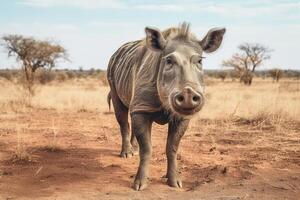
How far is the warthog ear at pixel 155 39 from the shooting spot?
513 centimetres

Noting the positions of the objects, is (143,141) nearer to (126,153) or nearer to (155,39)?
(155,39)

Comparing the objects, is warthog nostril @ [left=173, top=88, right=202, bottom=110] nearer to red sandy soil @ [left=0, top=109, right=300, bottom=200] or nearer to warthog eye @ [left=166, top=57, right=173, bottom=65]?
warthog eye @ [left=166, top=57, right=173, bottom=65]

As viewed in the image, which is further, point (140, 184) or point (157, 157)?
point (157, 157)

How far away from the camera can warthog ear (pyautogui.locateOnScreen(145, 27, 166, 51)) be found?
5129mm

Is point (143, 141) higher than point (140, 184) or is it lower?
higher

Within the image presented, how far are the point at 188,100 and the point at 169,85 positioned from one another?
1.48 ft

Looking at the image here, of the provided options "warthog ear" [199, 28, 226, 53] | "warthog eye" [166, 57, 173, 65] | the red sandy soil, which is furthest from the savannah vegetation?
"warthog eye" [166, 57, 173, 65]

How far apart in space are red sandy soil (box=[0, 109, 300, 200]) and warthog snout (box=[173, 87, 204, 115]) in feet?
3.49

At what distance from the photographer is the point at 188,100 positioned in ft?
14.5

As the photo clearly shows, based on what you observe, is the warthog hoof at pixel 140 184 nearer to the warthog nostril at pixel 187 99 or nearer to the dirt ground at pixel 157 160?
the dirt ground at pixel 157 160

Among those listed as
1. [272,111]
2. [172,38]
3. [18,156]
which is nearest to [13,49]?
[272,111]

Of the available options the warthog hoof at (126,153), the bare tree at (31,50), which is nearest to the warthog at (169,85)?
the warthog hoof at (126,153)

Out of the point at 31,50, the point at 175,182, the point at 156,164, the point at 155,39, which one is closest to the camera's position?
the point at 155,39

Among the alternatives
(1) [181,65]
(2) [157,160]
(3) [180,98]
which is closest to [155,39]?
(1) [181,65]
